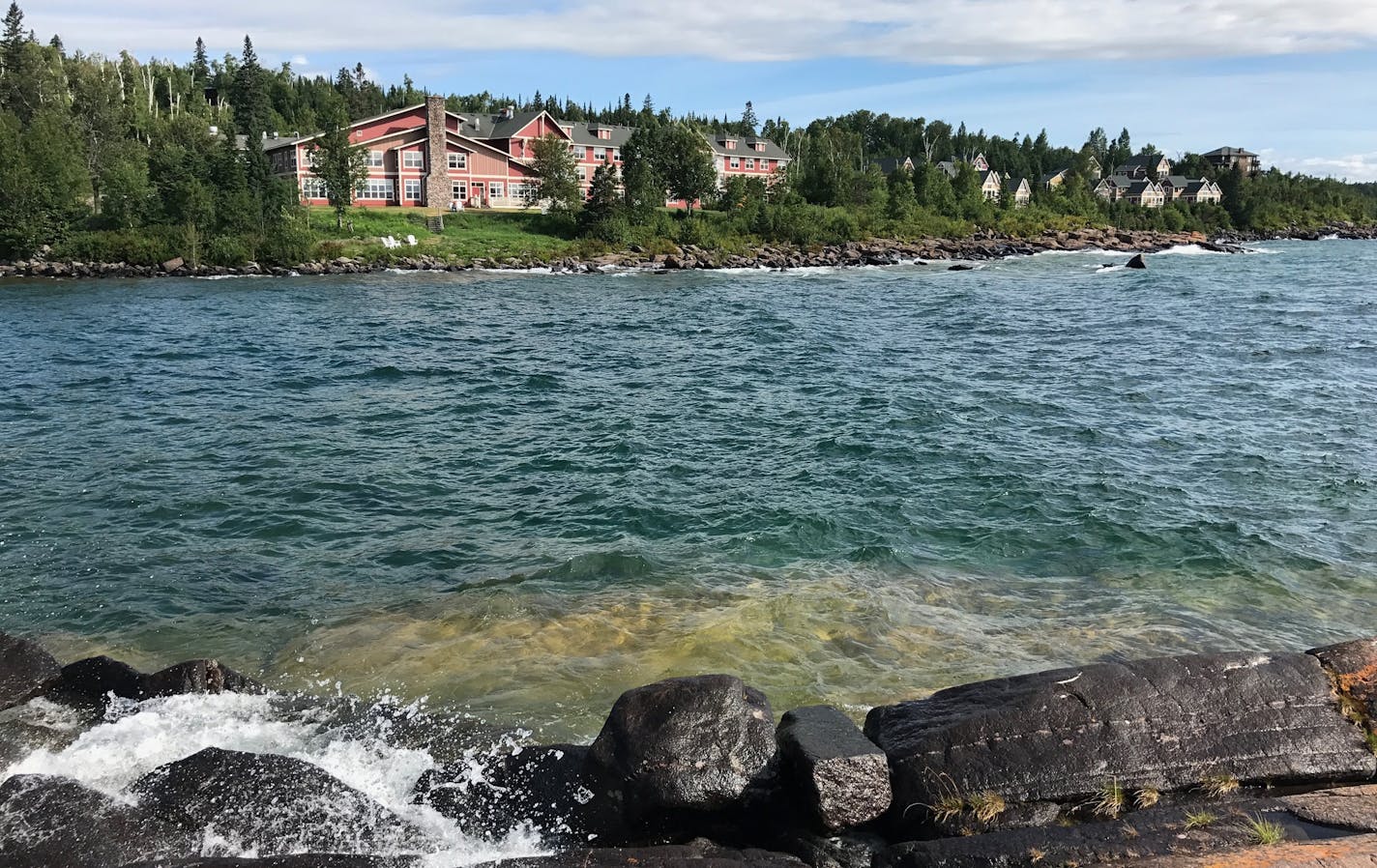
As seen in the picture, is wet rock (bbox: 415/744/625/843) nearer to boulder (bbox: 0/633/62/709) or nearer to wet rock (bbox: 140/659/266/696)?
wet rock (bbox: 140/659/266/696)

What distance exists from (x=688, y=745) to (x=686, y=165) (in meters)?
94.9

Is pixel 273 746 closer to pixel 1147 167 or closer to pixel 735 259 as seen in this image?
pixel 735 259

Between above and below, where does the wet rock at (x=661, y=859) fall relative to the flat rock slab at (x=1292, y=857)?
below

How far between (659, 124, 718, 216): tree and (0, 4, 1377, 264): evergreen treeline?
0.15 meters

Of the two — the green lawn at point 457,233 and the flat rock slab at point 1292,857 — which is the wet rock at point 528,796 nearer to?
the flat rock slab at point 1292,857

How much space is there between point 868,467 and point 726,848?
13.0 meters

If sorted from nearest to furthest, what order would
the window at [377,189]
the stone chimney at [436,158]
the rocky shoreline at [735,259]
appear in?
the rocky shoreline at [735,259], the stone chimney at [436,158], the window at [377,189]

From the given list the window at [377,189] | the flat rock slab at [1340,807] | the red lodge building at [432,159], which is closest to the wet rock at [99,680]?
the flat rock slab at [1340,807]

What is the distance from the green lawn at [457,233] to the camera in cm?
7581

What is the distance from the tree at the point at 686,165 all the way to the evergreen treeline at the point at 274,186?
0.15m

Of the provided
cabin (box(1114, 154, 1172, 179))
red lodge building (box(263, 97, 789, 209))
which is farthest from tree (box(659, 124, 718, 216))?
cabin (box(1114, 154, 1172, 179))

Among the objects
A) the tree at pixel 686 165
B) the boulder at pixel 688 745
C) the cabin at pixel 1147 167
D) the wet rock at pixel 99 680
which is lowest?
the wet rock at pixel 99 680

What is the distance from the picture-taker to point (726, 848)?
6176mm

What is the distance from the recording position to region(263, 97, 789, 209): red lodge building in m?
87.8
